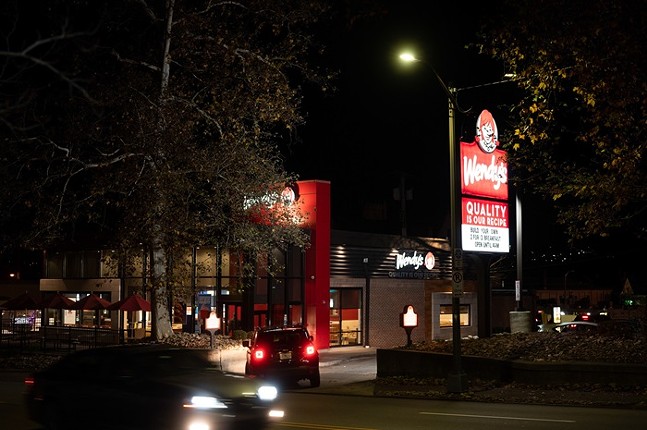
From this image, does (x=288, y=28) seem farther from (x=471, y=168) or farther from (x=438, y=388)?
(x=438, y=388)

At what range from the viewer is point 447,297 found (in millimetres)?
46719

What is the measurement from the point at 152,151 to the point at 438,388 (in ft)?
35.5

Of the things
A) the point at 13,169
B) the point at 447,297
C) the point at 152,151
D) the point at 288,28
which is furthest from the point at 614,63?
the point at 447,297

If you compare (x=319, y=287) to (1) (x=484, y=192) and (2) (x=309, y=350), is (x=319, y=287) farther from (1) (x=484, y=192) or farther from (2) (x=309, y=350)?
(2) (x=309, y=350)

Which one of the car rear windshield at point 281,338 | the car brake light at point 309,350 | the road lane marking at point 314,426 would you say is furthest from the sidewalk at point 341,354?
the road lane marking at point 314,426

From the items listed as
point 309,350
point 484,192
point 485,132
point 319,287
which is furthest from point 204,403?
point 319,287

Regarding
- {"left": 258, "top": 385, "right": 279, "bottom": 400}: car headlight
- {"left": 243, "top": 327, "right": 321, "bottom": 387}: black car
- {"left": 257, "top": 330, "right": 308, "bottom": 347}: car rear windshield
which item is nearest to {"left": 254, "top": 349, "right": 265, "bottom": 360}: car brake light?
{"left": 243, "top": 327, "right": 321, "bottom": 387}: black car

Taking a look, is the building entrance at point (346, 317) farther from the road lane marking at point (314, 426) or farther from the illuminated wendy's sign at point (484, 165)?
the road lane marking at point (314, 426)

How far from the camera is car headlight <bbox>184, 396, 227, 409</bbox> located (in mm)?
9711

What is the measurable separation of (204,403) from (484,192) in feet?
63.0

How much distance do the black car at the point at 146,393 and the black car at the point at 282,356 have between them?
9.42 meters

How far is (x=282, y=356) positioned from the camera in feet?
69.5

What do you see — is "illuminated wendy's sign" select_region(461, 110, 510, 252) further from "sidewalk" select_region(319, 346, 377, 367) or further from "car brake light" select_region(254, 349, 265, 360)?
"car brake light" select_region(254, 349, 265, 360)

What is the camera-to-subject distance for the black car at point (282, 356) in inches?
826
